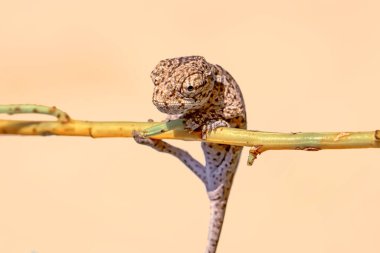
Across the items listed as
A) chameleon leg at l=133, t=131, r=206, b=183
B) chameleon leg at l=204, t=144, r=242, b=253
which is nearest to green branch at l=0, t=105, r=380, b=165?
chameleon leg at l=133, t=131, r=206, b=183

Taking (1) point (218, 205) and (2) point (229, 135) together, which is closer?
(2) point (229, 135)

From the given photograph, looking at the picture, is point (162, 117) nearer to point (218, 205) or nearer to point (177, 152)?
point (218, 205)

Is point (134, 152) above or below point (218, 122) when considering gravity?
above

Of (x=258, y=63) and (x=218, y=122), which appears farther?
(x=258, y=63)

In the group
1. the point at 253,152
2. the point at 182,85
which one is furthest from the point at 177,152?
the point at 253,152

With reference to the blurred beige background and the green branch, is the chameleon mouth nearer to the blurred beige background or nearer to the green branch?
the green branch

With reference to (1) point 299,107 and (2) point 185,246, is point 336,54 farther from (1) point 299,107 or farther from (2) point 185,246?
(2) point 185,246

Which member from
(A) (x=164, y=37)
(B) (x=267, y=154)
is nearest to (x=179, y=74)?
(B) (x=267, y=154)

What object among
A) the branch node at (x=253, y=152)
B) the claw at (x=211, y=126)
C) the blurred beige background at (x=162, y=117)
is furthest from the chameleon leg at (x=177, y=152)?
the blurred beige background at (x=162, y=117)
